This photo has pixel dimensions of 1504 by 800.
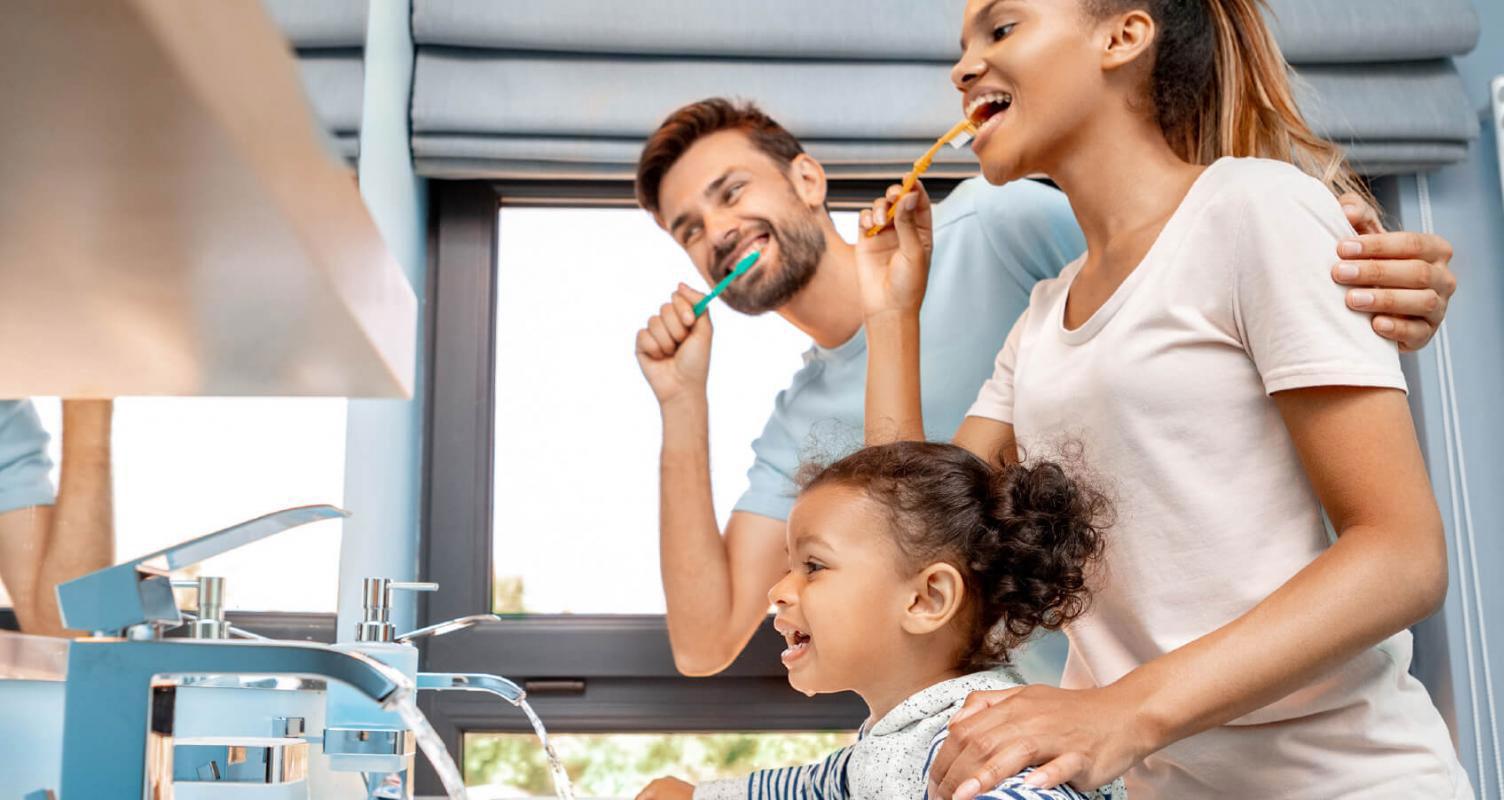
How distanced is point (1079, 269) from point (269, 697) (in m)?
0.83

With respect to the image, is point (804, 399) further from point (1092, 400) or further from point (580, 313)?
point (1092, 400)

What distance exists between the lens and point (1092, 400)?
1.08m

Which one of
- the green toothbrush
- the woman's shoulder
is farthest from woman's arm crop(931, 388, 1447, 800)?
the green toothbrush

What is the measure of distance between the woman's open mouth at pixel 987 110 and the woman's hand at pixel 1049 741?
1.85 ft

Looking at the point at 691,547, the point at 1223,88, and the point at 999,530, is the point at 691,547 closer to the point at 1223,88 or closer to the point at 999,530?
the point at 999,530

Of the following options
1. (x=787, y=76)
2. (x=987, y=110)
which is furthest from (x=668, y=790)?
(x=787, y=76)

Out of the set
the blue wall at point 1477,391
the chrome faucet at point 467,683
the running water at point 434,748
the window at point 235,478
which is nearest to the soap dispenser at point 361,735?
the chrome faucet at point 467,683

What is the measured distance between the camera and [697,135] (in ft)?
6.11

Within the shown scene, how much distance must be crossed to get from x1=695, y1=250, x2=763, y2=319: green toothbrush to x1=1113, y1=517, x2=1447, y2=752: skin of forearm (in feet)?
3.14

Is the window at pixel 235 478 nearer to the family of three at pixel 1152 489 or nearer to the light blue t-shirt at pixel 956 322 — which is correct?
the family of three at pixel 1152 489

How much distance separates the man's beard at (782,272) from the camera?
1.85m

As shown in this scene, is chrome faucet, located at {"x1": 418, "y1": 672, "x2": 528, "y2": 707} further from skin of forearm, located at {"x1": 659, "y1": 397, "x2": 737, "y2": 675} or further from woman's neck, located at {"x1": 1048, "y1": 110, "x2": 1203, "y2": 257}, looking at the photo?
skin of forearm, located at {"x1": 659, "y1": 397, "x2": 737, "y2": 675}

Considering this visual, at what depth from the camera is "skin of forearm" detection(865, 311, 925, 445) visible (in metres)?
1.43

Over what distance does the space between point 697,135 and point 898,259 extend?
0.45m
